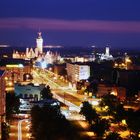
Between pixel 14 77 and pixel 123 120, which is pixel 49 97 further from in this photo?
pixel 14 77

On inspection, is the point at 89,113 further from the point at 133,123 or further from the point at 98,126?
the point at 133,123

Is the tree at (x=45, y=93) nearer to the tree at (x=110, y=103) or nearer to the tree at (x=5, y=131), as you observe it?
the tree at (x=110, y=103)

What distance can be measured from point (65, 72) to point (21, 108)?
23979 mm

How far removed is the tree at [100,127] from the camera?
700 inches

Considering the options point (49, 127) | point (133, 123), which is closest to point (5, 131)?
point (49, 127)

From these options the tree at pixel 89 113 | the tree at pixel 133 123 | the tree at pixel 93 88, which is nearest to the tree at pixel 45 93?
the tree at pixel 93 88

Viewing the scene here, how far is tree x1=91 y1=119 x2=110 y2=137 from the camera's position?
1778 cm

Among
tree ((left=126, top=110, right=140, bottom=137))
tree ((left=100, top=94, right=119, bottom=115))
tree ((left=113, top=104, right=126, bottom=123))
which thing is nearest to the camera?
tree ((left=126, top=110, right=140, bottom=137))

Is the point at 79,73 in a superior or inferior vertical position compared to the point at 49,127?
superior

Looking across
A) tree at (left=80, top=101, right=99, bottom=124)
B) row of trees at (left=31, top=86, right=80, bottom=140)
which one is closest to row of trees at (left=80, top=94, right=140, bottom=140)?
tree at (left=80, top=101, right=99, bottom=124)

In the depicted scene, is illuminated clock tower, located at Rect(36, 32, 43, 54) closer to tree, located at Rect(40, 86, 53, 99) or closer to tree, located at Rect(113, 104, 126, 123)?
tree, located at Rect(40, 86, 53, 99)

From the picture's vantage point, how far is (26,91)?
2991 cm

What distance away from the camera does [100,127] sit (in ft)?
59.3

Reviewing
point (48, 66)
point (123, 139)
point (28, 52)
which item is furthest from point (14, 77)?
point (28, 52)
